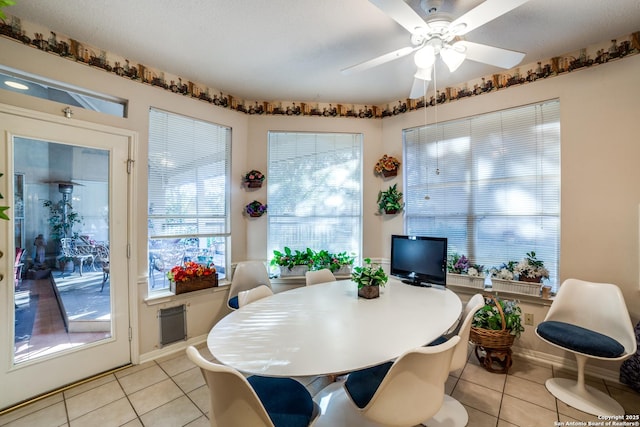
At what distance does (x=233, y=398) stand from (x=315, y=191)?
267cm

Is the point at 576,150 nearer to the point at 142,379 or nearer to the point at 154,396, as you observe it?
the point at 154,396

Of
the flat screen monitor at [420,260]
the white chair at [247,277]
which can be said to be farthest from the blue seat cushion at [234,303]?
the flat screen monitor at [420,260]

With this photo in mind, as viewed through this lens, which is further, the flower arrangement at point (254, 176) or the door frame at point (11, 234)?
the flower arrangement at point (254, 176)

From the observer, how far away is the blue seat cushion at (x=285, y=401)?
122cm

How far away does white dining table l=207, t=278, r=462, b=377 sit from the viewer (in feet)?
3.94

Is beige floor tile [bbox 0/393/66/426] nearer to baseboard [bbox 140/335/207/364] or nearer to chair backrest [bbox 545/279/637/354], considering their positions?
baseboard [bbox 140/335/207/364]

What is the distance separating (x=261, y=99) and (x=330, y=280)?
90.7 inches

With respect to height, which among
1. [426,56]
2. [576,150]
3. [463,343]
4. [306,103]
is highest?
[306,103]

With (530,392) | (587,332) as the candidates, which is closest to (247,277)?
(530,392)

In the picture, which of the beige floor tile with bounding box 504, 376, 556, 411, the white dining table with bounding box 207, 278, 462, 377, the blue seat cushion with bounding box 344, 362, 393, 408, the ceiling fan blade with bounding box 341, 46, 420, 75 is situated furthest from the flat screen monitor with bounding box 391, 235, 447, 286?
the ceiling fan blade with bounding box 341, 46, 420, 75

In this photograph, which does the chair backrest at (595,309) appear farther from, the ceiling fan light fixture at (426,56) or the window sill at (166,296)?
the window sill at (166,296)

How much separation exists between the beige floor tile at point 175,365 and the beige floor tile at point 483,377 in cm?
241

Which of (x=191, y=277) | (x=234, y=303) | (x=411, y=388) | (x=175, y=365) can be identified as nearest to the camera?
(x=411, y=388)

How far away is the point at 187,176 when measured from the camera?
9.61ft
